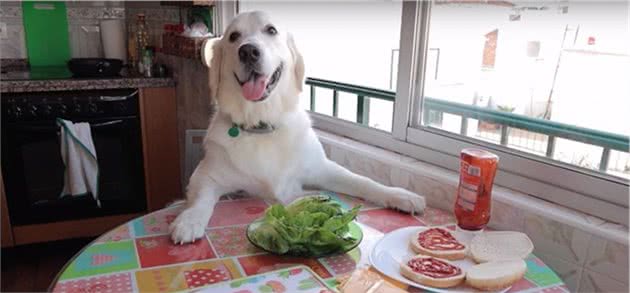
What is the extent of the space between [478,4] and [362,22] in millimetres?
570

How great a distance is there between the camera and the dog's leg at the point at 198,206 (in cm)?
108

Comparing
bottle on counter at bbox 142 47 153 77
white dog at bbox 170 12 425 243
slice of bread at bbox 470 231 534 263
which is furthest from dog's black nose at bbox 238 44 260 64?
bottle on counter at bbox 142 47 153 77

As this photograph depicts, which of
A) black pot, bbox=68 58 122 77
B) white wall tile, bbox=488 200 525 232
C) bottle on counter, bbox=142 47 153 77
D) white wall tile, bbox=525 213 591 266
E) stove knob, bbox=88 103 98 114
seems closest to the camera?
white wall tile, bbox=525 213 591 266

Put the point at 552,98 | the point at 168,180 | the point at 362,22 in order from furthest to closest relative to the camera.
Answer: the point at 168,180 → the point at 362,22 → the point at 552,98

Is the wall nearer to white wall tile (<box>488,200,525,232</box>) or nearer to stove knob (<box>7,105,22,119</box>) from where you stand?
stove knob (<box>7,105,22,119</box>)

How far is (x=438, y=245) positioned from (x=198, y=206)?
606 mm

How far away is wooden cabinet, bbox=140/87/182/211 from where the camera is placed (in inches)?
103

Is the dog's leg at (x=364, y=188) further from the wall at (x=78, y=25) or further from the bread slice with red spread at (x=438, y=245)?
the wall at (x=78, y=25)

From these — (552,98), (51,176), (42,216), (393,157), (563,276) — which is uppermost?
(552,98)

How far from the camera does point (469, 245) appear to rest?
104cm

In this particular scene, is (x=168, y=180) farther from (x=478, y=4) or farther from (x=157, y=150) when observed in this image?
(x=478, y=4)

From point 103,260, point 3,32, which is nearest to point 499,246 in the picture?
point 103,260

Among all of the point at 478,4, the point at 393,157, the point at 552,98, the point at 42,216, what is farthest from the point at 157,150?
the point at 552,98

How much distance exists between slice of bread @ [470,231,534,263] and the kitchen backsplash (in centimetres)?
232
